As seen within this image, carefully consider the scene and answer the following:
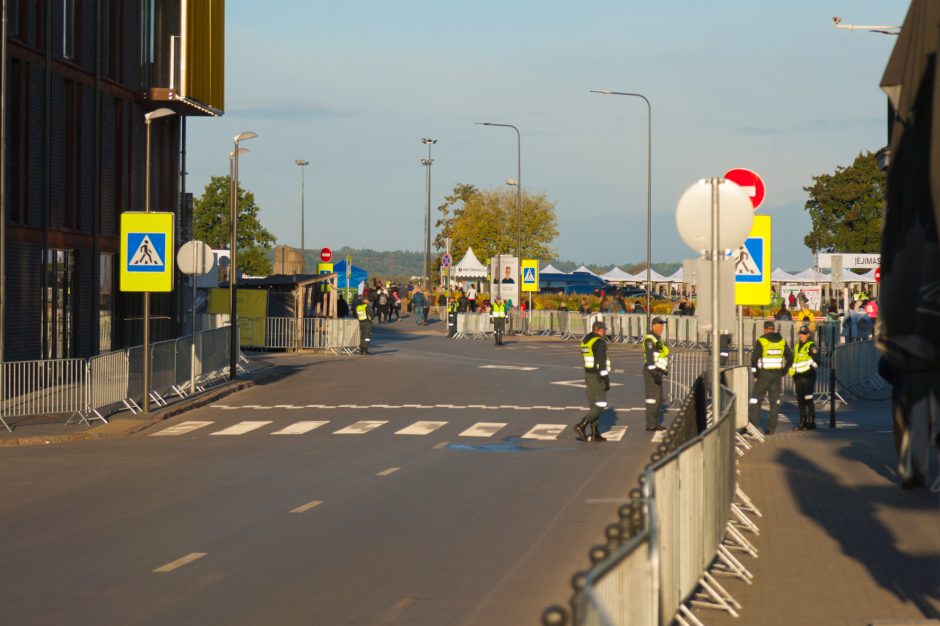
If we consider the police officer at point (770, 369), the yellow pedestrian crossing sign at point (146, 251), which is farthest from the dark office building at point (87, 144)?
the police officer at point (770, 369)

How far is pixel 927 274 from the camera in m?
6.69

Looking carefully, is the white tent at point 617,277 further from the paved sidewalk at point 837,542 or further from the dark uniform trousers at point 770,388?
the paved sidewalk at point 837,542

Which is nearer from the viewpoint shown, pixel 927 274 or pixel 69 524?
pixel 927 274

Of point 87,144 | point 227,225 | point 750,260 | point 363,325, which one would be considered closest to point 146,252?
point 87,144

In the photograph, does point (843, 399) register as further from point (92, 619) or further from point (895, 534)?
point (92, 619)

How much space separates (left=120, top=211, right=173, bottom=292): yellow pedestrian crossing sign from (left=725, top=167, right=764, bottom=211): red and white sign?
40.2 feet

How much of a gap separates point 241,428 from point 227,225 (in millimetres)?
77130

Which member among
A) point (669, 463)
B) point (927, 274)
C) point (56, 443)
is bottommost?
point (56, 443)

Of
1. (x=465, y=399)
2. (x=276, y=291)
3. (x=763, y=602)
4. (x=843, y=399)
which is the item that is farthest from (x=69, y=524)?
(x=276, y=291)

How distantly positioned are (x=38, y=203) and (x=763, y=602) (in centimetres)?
2420

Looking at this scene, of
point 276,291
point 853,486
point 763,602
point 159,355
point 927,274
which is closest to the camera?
point 927,274

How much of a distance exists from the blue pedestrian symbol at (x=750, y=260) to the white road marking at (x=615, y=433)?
5.19 metres

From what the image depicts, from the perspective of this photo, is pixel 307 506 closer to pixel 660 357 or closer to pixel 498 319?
pixel 660 357

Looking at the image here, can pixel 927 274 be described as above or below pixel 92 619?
above
